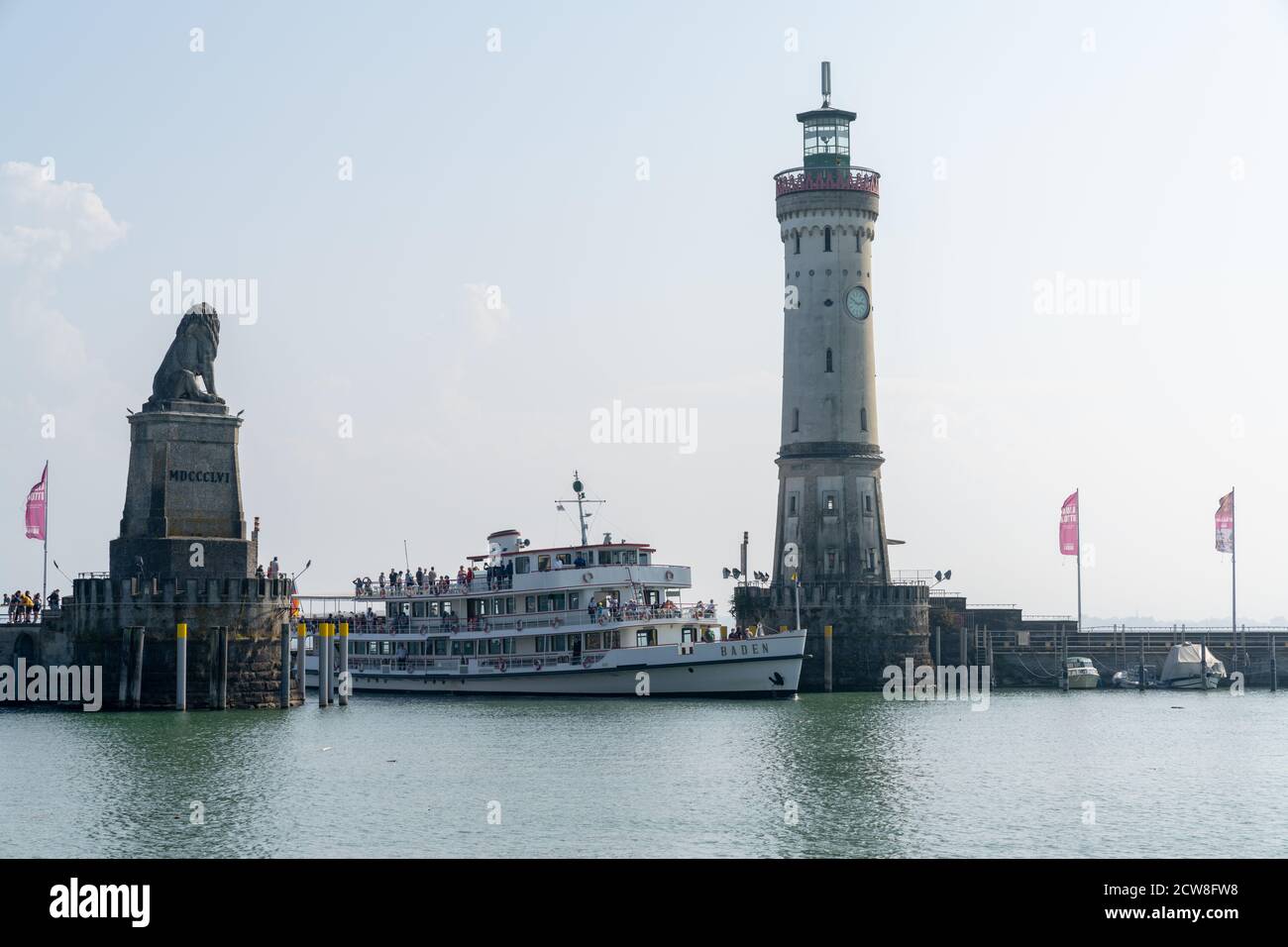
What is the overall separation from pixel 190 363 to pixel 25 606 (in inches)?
503

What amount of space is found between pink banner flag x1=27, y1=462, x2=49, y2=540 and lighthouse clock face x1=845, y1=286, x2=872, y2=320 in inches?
1606

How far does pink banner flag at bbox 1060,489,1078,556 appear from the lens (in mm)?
88562

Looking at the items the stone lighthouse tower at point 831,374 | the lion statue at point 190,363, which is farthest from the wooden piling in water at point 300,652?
the stone lighthouse tower at point 831,374

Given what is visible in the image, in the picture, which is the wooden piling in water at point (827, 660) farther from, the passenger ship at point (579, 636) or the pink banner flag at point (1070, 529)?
the pink banner flag at point (1070, 529)

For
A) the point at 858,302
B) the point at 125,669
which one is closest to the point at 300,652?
the point at 125,669

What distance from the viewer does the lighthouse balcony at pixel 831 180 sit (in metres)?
89.2

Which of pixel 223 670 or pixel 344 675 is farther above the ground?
pixel 223 670

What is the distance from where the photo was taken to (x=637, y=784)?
45656 millimetres

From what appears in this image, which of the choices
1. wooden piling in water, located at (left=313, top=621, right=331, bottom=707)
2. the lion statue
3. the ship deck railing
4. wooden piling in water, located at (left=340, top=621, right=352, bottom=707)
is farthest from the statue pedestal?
the ship deck railing

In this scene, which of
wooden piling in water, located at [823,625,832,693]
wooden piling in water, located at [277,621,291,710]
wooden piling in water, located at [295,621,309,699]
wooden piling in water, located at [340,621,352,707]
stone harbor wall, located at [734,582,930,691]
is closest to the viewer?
wooden piling in water, located at [277,621,291,710]

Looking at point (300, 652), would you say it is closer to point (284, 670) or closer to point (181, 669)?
point (284, 670)

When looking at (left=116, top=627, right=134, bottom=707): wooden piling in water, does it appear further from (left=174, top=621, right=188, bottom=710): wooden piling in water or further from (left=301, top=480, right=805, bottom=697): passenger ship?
(left=301, top=480, right=805, bottom=697): passenger ship
